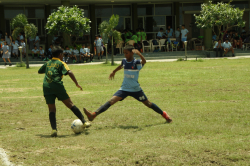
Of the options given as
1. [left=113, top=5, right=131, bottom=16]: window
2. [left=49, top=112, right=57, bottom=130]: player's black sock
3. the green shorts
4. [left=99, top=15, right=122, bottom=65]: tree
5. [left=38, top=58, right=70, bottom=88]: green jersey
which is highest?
[left=113, top=5, right=131, bottom=16]: window

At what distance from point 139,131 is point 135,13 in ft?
81.8

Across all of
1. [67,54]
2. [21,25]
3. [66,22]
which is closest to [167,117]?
[66,22]

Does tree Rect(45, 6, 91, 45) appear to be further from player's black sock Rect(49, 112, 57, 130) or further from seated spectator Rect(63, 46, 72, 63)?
player's black sock Rect(49, 112, 57, 130)

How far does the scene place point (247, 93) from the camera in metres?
9.86

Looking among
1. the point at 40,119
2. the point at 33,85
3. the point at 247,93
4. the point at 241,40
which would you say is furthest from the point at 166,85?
the point at 241,40

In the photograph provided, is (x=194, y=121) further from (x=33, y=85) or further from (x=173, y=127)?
(x=33, y=85)

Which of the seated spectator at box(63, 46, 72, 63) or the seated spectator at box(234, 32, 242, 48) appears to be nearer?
the seated spectator at box(63, 46, 72, 63)

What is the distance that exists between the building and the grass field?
63.2 ft

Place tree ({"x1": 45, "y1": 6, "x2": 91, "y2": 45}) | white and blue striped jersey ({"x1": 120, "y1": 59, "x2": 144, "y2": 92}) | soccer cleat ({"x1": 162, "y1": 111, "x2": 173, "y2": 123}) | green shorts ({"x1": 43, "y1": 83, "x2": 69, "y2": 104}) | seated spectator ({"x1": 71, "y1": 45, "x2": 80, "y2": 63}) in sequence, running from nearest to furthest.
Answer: green shorts ({"x1": 43, "y1": 83, "x2": 69, "y2": 104})
white and blue striped jersey ({"x1": 120, "y1": 59, "x2": 144, "y2": 92})
soccer cleat ({"x1": 162, "y1": 111, "x2": 173, "y2": 123})
tree ({"x1": 45, "y1": 6, "x2": 91, "y2": 45})
seated spectator ({"x1": 71, "y1": 45, "x2": 80, "y2": 63})

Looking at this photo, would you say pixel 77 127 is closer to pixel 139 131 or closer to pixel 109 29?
pixel 139 131

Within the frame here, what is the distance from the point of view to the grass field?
15.4 ft

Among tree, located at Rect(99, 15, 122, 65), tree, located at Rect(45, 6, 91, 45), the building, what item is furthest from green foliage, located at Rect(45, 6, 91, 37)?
the building

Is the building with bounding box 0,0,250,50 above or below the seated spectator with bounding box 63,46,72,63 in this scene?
above

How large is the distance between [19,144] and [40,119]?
211 centimetres
